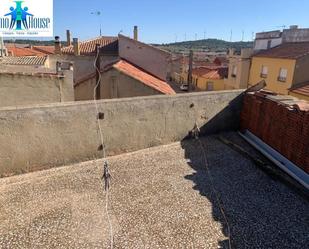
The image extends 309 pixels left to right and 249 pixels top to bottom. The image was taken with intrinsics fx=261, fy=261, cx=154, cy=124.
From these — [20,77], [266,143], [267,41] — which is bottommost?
[266,143]

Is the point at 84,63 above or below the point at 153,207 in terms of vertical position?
above

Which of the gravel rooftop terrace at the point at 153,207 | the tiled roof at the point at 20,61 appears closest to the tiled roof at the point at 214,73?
the tiled roof at the point at 20,61

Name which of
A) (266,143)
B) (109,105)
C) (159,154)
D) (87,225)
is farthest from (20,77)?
(266,143)

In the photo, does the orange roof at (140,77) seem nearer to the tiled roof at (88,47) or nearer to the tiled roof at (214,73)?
→ the tiled roof at (88,47)

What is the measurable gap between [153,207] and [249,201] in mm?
2505

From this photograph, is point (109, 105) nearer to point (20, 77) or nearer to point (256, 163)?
point (20, 77)

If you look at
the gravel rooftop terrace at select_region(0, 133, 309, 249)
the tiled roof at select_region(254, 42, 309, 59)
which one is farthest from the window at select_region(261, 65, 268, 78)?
the gravel rooftop terrace at select_region(0, 133, 309, 249)

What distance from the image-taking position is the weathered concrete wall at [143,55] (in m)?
21.1

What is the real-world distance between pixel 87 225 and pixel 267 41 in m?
35.7

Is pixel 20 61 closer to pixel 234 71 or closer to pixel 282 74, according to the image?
pixel 282 74

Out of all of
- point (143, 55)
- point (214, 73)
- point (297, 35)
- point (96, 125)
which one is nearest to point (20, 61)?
point (143, 55)

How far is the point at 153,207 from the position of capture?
21.0 feet

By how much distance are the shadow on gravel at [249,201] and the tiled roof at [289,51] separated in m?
21.0

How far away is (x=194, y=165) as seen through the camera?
336 inches
